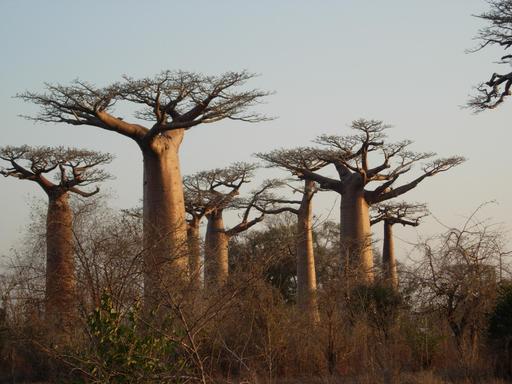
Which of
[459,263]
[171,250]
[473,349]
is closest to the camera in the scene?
[171,250]

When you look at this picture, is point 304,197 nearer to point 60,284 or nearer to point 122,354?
point 60,284

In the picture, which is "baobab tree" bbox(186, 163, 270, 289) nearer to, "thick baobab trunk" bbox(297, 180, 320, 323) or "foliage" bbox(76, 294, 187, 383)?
"thick baobab trunk" bbox(297, 180, 320, 323)

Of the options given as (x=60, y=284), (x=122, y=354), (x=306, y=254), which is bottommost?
(x=122, y=354)

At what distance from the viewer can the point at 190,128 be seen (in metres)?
10.4

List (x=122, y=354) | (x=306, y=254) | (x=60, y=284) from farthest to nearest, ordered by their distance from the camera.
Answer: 1. (x=306, y=254)
2. (x=60, y=284)
3. (x=122, y=354)

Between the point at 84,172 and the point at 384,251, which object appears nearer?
the point at 84,172

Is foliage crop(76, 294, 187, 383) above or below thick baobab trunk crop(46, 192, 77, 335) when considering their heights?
below

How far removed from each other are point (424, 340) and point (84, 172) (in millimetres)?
6710

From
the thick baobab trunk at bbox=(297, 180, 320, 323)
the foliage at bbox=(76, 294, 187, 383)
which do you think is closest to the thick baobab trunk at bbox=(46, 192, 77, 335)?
the foliage at bbox=(76, 294, 187, 383)

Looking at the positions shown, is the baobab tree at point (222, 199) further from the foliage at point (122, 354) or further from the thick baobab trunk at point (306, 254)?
the foliage at point (122, 354)

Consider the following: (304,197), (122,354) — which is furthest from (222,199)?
(122,354)

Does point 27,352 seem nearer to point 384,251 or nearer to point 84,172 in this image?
point 84,172

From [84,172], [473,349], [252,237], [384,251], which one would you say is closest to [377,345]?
[473,349]

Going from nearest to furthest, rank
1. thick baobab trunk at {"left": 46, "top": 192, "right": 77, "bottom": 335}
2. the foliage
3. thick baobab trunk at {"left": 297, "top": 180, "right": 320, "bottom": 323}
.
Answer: the foliage
thick baobab trunk at {"left": 46, "top": 192, "right": 77, "bottom": 335}
thick baobab trunk at {"left": 297, "top": 180, "right": 320, "bottom": 323}
